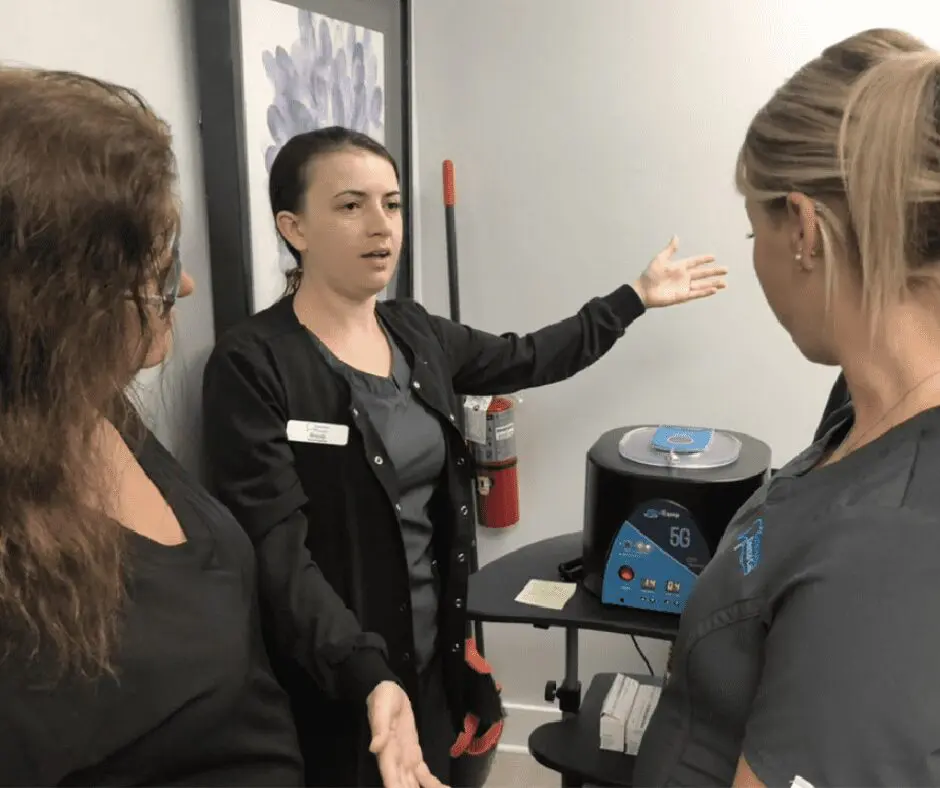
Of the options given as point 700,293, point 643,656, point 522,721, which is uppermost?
point 700,293

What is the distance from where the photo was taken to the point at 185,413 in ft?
4.71

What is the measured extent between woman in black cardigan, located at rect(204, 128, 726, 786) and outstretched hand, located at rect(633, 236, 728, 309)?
0.53 metres

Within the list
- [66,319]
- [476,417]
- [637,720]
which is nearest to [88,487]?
[66,319]

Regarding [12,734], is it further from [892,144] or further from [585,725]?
[585,725]

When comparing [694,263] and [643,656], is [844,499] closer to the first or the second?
[694,263]

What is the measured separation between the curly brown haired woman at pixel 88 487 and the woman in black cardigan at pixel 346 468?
397 millimetres

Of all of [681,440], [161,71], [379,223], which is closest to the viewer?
[161,71]

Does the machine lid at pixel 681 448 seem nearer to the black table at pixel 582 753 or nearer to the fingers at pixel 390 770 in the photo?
the black table at pixel 582 753

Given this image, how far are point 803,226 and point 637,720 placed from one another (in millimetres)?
1133

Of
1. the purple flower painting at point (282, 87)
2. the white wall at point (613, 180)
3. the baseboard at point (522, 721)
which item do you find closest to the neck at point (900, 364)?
the purple flower painting at point (282, 87)

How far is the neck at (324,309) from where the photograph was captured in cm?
148

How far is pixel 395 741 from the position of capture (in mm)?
1078

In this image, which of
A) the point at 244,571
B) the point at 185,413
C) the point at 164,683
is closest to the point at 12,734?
the point at 164,683

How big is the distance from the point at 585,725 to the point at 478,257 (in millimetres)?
1219
